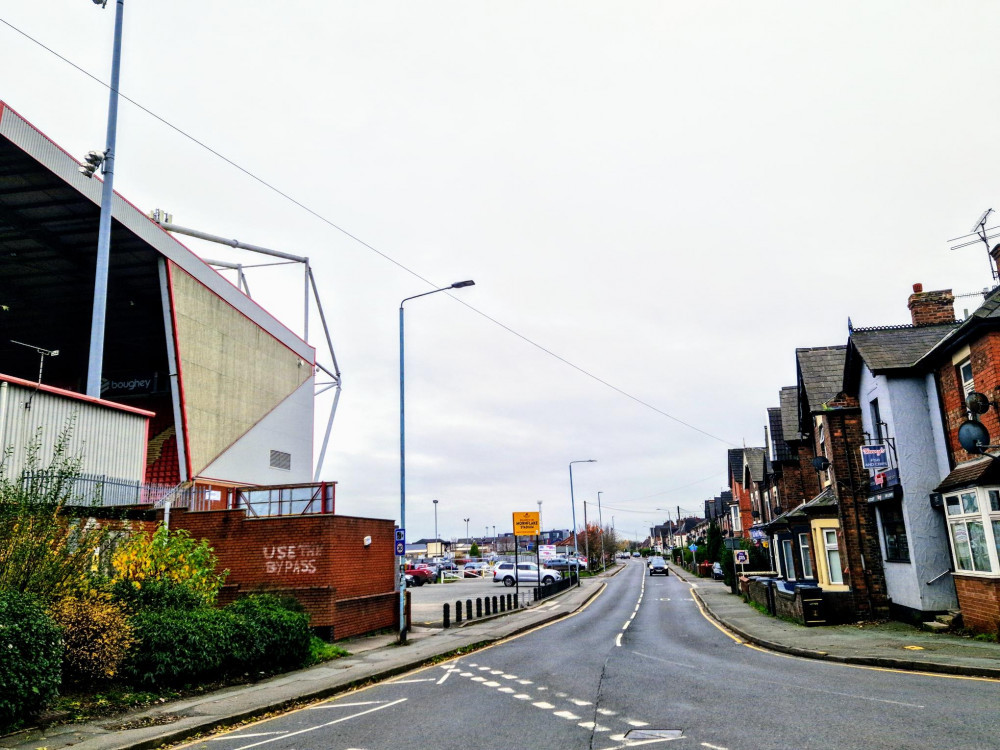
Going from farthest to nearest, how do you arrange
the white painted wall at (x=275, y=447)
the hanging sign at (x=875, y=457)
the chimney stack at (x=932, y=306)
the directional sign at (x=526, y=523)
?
the white painted wall at (x=275, y=447) → the directional sign at (x=526, y=523) → the chimney stack at (x=932, y=306) → the hanging sign at (x=875, y=457)

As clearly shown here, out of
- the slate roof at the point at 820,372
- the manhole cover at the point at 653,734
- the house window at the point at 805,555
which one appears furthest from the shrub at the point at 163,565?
the house window at the point at 805,555

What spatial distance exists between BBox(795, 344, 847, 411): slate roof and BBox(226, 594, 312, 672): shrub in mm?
20136

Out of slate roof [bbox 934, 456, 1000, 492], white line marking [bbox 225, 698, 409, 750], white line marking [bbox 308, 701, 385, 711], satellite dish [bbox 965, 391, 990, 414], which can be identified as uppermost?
satellite dish [bbox 965, 391, 990, 414]

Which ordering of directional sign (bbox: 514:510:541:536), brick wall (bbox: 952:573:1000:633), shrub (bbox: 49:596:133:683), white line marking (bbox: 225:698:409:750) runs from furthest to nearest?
directional sign (bbox: 514:510:541:536) < brick wall (bbox: 952:573:1000:633) < shrub (bbox: 49:596:133:683) < white line marking (bbox: 225:698:409:750)

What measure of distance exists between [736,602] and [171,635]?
26853mm

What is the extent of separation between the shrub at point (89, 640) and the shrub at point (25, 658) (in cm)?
142

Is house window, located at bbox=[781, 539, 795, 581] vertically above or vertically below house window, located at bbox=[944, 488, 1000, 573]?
below

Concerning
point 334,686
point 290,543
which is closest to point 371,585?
point 290,543

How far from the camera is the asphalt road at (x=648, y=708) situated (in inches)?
324

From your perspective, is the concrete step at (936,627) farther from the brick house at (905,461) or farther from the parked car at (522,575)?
the parked car at (522,575)

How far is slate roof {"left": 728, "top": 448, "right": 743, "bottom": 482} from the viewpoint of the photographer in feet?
246

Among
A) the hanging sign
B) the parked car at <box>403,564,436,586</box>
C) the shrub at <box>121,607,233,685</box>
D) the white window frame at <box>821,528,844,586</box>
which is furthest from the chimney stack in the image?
the parked car at <box>403,564,436,586</box>

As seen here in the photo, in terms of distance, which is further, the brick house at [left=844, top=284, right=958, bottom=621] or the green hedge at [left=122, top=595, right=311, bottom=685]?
the brick house at [left=844, top=284, right=958, bottom=621]

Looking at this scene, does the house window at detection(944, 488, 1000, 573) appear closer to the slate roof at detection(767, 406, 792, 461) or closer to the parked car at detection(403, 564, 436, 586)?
the slate roof at detection(767, 406, 792, 461)
